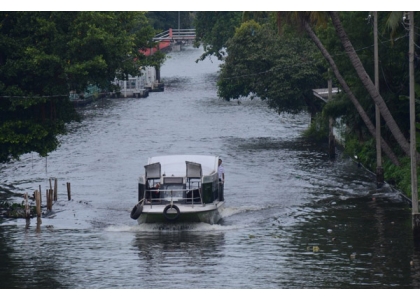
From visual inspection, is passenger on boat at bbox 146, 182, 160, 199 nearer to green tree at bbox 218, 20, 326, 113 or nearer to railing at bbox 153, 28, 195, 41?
green tree at bbox 218, 20, 326, 113

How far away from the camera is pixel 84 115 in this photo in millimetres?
90625

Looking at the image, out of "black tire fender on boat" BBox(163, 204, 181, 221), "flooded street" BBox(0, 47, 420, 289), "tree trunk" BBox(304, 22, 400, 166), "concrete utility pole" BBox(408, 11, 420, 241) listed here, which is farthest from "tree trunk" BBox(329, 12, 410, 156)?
"black tire fender on boat" BBox(163, 204, 181, 221)

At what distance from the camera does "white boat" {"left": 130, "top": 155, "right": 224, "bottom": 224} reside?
39.0m

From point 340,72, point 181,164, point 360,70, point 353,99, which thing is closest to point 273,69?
point 340,72

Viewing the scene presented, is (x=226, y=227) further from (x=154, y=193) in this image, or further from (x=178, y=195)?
(x=154, y=193)

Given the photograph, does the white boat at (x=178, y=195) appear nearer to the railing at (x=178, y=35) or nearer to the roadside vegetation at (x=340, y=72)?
the roadside vegetation at (x=340, y=72)

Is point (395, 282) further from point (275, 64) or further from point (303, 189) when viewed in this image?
point (275, 64)

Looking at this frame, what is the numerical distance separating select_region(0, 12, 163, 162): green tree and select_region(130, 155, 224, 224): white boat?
5.70 metres

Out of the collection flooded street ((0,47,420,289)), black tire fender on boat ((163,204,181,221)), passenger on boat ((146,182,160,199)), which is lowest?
flooded street ((0,47,420,289))

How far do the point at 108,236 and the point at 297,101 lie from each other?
3223 centimetres

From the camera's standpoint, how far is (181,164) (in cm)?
4253

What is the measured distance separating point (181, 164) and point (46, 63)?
294 inches

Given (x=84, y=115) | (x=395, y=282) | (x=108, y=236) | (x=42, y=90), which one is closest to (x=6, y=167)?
(x=42, y=90)

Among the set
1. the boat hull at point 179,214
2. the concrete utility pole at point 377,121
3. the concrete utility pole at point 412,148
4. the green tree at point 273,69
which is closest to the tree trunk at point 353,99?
the concrete utility pole at point 377,121
